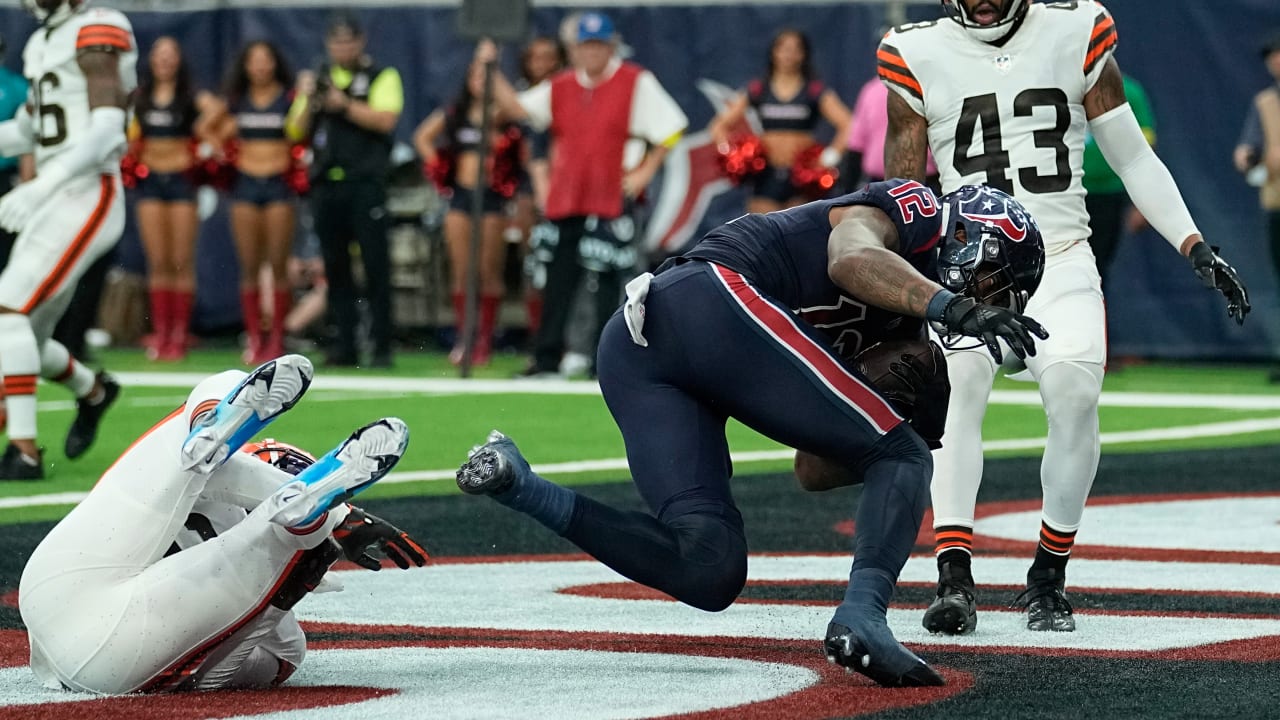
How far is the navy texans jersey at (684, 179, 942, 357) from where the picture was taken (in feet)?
14.8

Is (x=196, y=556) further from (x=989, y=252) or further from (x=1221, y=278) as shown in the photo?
(x=1221, y=278)

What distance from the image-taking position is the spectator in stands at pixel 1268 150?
44.6ft

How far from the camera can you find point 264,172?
1501 centimetres

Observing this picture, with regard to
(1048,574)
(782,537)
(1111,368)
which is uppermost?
(1048,574)

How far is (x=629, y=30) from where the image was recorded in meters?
16.8

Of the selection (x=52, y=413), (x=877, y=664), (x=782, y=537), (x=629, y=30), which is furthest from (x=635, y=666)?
(x=629, y=30)

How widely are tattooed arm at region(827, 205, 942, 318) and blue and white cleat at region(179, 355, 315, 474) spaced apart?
1.12 meters

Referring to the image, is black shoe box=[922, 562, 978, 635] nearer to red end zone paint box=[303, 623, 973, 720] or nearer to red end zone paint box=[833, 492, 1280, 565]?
red end zone paint box=[303, 623, 973, 720]

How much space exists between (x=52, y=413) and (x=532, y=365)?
10.8 ft

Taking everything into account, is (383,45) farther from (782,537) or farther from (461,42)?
(782,537)

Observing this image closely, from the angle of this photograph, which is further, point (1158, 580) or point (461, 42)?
point (461, 42)

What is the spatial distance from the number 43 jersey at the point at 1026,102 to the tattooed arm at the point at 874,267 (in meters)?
1.27

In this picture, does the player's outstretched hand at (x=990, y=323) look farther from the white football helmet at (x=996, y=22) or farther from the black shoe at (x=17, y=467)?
the black shoe at (x=17, y=467)

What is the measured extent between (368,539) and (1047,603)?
183 centimetres
